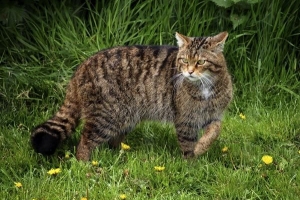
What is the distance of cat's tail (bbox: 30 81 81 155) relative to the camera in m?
4.98

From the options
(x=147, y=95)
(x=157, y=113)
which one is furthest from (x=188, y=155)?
(x=147, y=95)

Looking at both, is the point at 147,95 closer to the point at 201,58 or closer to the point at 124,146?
the point at 124,146

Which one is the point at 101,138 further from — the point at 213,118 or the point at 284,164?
the point at 284,164

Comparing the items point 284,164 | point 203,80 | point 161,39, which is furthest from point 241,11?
point 284,164

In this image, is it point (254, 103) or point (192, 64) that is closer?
point (192, 64)

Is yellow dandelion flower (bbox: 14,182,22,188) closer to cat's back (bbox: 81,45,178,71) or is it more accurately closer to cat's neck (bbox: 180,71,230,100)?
cat's back (bbox: 81,45,178,71)

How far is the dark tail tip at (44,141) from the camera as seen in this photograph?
495 cm

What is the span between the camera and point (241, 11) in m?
6.51

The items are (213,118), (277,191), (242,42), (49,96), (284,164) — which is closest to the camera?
(277,191)

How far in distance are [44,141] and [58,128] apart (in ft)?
0.62

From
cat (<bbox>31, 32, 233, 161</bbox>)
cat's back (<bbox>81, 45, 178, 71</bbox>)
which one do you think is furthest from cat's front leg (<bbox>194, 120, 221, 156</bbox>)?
cat's back (<bbox>81, 45, 178, 71</bbox>)

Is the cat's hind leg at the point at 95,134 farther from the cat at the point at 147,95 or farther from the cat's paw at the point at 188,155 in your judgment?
the cat's paw at the point at 188,155

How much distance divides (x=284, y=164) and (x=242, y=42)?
1899 millimetres

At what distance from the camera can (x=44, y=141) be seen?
4988 millimetres
